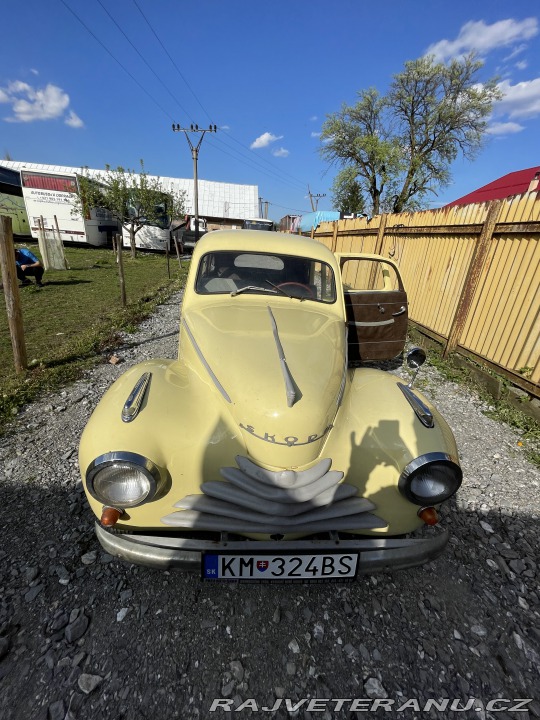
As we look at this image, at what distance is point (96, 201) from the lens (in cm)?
2047

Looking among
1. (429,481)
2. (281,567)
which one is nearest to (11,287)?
(281,567)

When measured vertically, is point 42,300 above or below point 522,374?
below

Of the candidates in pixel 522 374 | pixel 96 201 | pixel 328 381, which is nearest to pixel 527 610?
pixel 328 381

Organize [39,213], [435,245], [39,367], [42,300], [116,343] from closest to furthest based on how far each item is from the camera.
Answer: [39,367]
[116,343]
[435,245]
[42,300]
[39,213]

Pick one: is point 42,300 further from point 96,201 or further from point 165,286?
point 96,201

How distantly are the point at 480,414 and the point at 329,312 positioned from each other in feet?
9.38

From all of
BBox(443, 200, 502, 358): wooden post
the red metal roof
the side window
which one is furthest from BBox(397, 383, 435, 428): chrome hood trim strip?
the red metal roof

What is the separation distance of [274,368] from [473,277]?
4838 millimetres

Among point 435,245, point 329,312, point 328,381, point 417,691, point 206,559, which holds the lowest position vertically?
point 417,691

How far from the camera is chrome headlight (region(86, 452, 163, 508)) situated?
1.70 m

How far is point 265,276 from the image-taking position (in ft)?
12.1

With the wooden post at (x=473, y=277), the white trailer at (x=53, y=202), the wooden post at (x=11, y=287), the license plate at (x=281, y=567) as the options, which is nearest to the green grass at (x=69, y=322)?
the wooden post at (x=11, y=287)

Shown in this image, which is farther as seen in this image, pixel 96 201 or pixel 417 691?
pixel 96 201

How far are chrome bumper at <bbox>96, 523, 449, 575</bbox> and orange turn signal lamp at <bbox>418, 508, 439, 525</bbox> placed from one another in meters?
0.15
